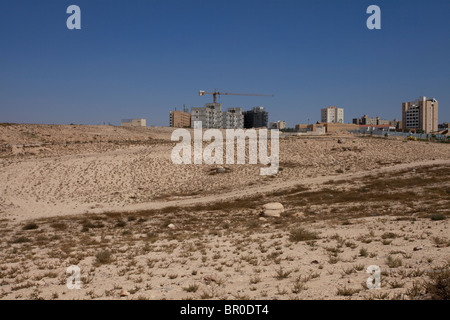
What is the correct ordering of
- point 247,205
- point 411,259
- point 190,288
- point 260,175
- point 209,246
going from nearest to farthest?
point 190,288 → point 411,259 → point 209,246 → point 247,205 → point 260,175

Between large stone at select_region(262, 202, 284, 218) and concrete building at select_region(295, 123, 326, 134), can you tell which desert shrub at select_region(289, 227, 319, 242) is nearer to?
large stone at select_region(262, 202, 284, 218)

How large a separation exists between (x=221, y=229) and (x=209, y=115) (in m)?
133

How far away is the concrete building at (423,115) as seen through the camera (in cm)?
16375

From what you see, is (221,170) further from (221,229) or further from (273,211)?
(221,229)

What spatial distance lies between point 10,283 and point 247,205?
631 inches

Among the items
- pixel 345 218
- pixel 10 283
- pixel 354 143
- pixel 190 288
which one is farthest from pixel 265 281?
pixel 354 143

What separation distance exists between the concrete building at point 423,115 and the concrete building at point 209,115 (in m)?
96.2

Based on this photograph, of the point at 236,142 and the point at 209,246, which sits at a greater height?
the point at 236,142

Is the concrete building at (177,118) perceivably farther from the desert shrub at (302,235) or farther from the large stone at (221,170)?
the desert shrub at (302,235)

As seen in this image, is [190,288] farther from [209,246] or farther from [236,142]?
[236,142]

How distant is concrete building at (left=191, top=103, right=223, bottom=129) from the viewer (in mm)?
144000

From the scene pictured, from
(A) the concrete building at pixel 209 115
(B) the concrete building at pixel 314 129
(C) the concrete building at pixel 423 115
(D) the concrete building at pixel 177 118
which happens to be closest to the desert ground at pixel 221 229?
(B) the concrete building at pixel 314 129

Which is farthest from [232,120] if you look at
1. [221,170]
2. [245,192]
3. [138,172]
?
[245,192]

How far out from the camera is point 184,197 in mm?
28094
